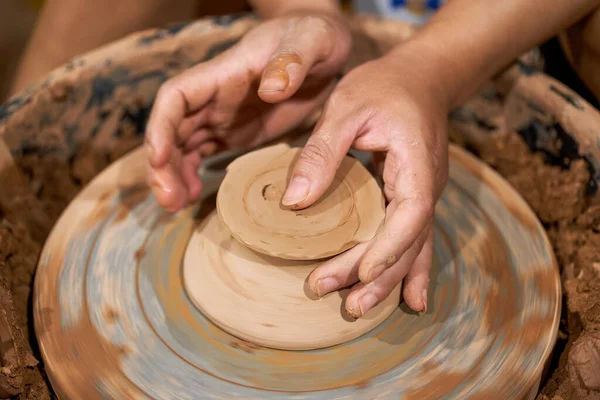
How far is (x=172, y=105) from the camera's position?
1.29m

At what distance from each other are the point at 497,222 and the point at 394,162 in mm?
458

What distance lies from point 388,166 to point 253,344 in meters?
0.44

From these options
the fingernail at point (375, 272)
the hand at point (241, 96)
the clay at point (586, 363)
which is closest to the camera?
the fingernail at point (375, 272)

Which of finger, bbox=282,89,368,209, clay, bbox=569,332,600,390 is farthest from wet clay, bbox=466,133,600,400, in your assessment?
finger, bbox=282,89,368,209

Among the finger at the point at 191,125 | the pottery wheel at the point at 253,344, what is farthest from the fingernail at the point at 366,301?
the finger at the point at 191,125

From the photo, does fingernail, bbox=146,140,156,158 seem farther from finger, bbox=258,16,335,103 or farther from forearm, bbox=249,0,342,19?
forearm, bbox=249,0,342,19

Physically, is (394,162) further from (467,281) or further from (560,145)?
(560,145)

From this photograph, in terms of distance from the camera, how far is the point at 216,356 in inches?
44.6

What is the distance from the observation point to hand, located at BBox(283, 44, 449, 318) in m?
1.01

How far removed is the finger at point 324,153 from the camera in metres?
1.02

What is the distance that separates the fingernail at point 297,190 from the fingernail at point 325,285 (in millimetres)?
150

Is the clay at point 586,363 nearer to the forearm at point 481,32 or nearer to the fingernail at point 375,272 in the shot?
the fingernail at point 375,272

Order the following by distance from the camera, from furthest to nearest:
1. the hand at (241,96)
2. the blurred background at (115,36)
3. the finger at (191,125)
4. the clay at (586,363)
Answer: the blurred background at (115,36)
the finger at (191,125)
the hand at (241,96)
the clay at (586,363)

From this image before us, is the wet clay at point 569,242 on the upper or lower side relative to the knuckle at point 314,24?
lower
